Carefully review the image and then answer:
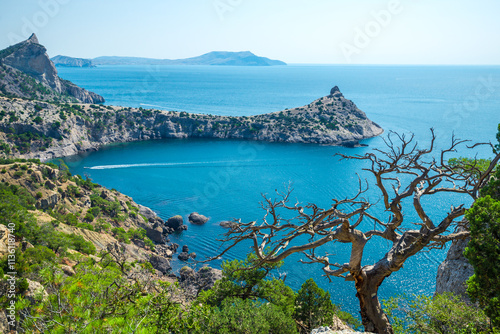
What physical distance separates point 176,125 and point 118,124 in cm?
1684

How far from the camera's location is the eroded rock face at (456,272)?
14.9m

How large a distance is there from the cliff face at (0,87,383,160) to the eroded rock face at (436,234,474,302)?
79.8m

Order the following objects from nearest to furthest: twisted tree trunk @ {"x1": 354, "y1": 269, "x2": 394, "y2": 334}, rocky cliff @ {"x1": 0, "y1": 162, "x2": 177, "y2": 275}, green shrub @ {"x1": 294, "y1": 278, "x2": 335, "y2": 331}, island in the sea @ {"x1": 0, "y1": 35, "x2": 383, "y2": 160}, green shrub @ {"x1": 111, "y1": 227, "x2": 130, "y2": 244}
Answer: twisted tree trunk @ {"x1": 354, "y1": 269, "x2": 394, "y2": 334} → green shrub @ {"x1": 294, "y1": 278, "x2": 335, "y2": 331} → rocky cliff @ {"x1": 0, "y1": 162, "x2": 177, "y2": 275} → green shrub @ {"x1": 111, "y1": 227, "x2": 130, "y2": 244} → island in the sea @ {"x1": 0, "y1": 35, "x2": 383, "y2": 160}

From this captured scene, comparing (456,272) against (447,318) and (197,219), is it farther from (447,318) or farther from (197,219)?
(197,219)

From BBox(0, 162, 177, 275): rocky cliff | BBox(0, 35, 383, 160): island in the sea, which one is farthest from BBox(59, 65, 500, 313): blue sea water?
BBox(0, 35, 383, 160): island in the sea

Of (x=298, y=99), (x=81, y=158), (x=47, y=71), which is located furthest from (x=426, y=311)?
(x=298, y=99)

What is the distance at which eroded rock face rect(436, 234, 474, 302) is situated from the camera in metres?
14.9

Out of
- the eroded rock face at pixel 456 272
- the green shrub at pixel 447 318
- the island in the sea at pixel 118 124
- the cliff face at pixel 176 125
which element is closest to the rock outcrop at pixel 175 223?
the eroded rock face at pixel 456 272

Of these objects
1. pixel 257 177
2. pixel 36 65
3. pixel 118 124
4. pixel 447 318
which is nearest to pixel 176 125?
pixel 118 124

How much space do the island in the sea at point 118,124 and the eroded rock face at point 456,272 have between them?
7915cm

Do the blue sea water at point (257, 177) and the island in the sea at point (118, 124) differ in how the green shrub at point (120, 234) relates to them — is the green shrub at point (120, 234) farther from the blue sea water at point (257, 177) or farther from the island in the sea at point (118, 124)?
the island in the sea at point (118, 124)

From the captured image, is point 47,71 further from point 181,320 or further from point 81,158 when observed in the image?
point 181,320

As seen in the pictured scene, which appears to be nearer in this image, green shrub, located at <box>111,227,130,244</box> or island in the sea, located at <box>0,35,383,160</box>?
green shrub, located at <box>111,227,130,244</box>

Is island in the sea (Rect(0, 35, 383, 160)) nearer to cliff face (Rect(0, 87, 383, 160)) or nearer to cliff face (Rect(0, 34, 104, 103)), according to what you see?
cliff face (Rect(0, 87, 383, 160))
